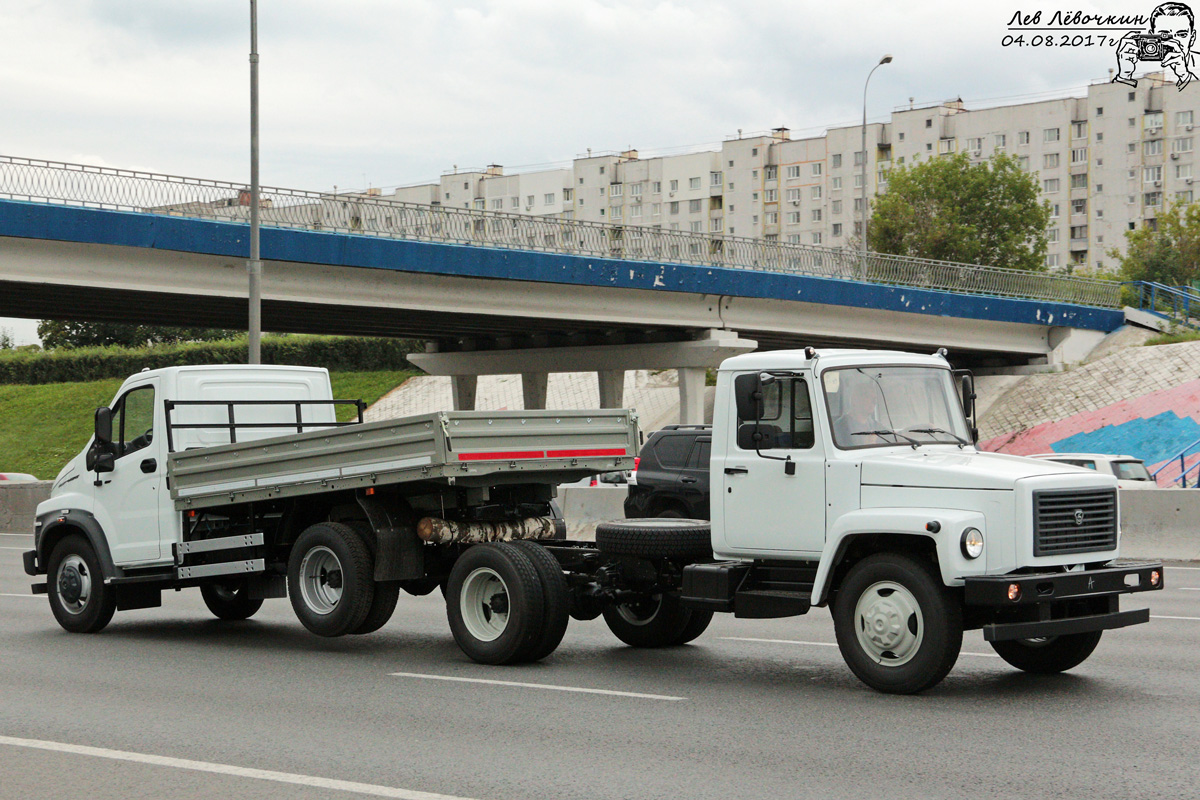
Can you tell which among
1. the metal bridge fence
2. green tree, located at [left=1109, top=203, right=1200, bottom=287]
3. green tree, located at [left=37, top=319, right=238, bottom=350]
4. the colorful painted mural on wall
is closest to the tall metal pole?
the metal bridge fence

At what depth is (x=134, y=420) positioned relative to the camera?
41.2ft

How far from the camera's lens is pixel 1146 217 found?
112 metres

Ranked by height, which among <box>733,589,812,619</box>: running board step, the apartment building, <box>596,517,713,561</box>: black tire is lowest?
<box>733,589,812,619</box>: running board step

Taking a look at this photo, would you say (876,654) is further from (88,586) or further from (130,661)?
(88,586)

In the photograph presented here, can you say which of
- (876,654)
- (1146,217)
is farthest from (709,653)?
(1146,217)

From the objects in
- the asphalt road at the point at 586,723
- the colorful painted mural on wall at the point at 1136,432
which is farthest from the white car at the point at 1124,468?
the asphalt road at the point at 586,723

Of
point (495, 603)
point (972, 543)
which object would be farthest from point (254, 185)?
point (972, 543)

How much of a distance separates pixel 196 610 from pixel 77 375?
64.2 m

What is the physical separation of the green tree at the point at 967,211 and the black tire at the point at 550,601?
59.0m

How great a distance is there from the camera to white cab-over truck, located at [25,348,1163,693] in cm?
846

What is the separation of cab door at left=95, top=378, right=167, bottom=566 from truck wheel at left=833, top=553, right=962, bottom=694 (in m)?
6.35

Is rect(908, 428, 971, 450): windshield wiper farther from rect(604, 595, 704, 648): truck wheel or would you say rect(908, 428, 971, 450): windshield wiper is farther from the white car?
the white car

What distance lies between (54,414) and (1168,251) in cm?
5757

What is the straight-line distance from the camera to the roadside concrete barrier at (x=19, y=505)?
3073 cm
